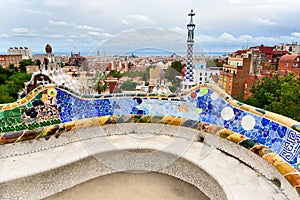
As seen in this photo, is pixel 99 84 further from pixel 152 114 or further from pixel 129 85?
pixel 152 114

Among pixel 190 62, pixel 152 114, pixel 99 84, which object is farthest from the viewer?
pixel 99 84

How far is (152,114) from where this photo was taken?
5.53m

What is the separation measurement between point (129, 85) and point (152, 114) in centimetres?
105

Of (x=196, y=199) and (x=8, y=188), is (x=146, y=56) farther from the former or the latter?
(x=8, y=188)

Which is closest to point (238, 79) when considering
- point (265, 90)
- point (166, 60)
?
point (265, 90)

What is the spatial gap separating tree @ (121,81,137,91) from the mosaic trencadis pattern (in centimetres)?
38

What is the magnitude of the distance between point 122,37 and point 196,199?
3.11 m

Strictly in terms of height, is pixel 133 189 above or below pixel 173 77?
below

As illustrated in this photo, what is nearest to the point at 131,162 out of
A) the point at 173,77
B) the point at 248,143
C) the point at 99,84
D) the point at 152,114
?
the point at 152,114

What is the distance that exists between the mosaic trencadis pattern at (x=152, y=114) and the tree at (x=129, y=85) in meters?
0.38

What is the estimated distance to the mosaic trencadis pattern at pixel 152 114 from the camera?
378cm

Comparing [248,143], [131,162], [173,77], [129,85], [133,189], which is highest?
[173,77]

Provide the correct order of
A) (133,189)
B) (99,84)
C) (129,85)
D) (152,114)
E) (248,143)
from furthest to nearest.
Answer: (99,84) < (152,114) < (129,85) < (248,143) < (133,189)

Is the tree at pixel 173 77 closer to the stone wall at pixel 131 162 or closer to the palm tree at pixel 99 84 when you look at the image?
the stone wall at pixel 131 162
